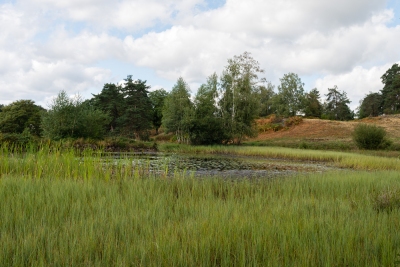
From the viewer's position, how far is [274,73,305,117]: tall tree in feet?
198

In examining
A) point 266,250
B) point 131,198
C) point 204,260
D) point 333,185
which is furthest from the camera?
point 333,185

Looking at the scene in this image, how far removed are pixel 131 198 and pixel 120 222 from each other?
1452 millimetres

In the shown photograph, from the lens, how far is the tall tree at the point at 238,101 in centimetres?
3259

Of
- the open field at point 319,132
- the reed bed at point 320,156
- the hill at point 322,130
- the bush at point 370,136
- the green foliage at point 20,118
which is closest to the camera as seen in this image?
the reed bed at point 320,156

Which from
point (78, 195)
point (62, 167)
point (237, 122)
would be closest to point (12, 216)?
point (78, 195)

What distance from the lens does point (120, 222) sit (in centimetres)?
376

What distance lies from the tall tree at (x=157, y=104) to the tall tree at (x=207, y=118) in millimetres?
26278

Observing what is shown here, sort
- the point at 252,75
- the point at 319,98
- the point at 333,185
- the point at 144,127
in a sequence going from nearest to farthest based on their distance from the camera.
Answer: the point at 333,185 < the point at 252,75 < the point at 144,127 < the point at 319,98

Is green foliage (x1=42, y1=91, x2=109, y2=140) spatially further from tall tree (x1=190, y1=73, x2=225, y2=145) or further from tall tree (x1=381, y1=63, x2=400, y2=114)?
tall tree (x1=381, y1=63, x2=400, y2=114)

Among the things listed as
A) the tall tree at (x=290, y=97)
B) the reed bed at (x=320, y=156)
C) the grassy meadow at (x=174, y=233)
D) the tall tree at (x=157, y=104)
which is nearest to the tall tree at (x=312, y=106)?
the tall tree at (x=290, y=97)

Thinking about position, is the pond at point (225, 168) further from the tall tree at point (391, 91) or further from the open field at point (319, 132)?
the tall tree at point (391, 91)

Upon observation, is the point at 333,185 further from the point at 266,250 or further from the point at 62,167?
the point at 62,167

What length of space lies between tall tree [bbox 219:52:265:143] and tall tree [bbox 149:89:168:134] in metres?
→ 27.8

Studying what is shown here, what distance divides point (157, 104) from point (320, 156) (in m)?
49.3
